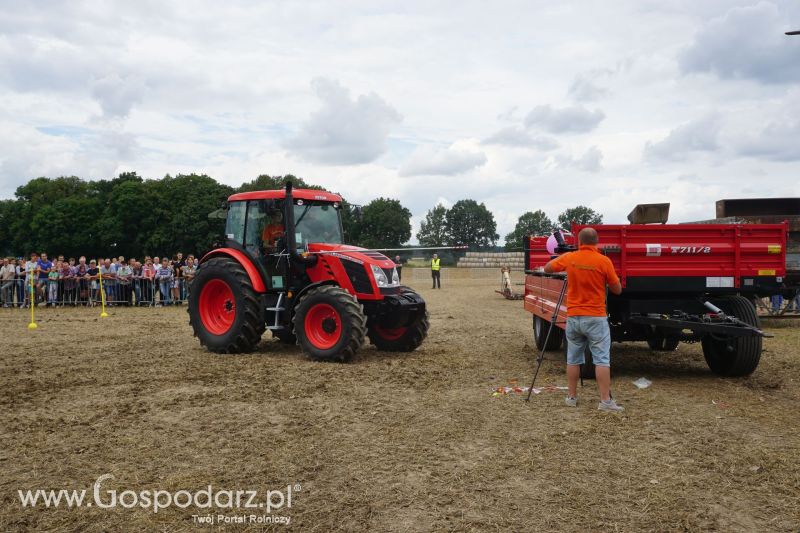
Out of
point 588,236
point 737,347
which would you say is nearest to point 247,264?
point 588,236

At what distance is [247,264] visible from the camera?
10.3 m

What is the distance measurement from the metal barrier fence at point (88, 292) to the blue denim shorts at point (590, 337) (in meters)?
16.8

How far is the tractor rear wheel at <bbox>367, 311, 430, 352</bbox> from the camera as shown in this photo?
10336mm

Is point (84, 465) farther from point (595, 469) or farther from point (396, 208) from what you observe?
point (396, 208)

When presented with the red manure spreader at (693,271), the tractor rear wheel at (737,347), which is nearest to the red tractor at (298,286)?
the red manure spreader at (693,271)

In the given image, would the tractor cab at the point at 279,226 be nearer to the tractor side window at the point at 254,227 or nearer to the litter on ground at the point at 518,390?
the tractor side window at the point at 254,227

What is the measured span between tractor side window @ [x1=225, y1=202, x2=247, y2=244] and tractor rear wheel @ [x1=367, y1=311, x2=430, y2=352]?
8.67 feet

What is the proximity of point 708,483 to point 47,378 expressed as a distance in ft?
24.9

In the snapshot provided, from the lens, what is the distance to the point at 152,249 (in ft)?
194

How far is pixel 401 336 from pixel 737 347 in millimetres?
4750

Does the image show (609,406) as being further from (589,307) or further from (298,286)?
(298,286)

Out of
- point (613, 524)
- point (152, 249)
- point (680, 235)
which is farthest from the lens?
point (152, 249)

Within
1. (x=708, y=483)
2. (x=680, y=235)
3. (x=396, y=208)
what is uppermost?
(x=396, y=208)

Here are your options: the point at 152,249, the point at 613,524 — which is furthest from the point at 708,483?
the point at 152,249
